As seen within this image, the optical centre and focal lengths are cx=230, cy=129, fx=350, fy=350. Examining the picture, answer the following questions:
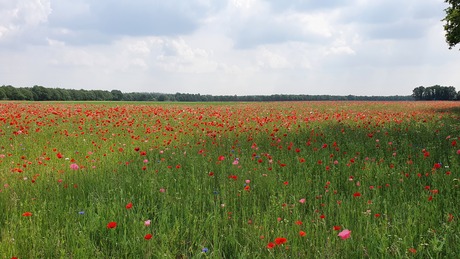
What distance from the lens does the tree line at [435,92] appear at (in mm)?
76188

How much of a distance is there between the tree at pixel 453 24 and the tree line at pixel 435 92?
2493 inches

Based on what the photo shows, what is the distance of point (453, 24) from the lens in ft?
65.5

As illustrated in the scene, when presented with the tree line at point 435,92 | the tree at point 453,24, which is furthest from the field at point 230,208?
the tree line at point 435,92

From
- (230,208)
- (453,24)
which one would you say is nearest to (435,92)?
(453,24)

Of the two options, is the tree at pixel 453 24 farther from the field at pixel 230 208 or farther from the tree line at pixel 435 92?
the tree line at pixel 435 92

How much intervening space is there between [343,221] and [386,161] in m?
2.76

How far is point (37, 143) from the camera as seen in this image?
7930 mm

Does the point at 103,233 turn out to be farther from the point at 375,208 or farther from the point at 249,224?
the point at 375,208

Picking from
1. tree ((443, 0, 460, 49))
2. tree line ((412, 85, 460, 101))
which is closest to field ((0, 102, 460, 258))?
tree ((443, 0, 460, 49))

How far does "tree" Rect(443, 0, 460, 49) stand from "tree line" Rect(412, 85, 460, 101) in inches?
2493

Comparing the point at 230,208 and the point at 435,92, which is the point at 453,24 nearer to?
the point at 230,208

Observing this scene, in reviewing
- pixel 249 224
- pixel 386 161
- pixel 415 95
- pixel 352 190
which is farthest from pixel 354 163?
pixel 415 95

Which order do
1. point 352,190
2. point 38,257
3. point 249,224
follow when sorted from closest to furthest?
point 38,257
point 249,224
point 352,190

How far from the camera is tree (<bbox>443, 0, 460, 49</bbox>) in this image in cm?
1845
